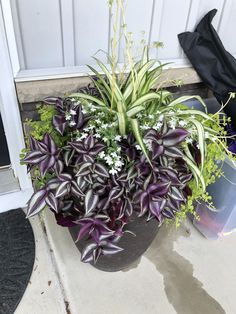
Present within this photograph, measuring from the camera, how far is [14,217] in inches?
67.3

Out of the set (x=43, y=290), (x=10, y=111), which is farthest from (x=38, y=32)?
(x=43, y=290)

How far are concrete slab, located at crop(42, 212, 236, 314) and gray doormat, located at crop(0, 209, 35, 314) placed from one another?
128 mm

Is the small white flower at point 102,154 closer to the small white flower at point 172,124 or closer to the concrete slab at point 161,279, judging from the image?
the small white flower at point 172,124

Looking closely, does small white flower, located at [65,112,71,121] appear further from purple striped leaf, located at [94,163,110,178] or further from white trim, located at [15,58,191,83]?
white trim, located at [15,58,191,83]

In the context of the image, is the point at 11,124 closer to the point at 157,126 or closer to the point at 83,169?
the point at 83,169

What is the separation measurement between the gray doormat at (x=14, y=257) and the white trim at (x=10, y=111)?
0.78 ft

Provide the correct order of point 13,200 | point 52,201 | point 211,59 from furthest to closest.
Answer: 1. point 13,200
2. point 211,59
3. point 52,201

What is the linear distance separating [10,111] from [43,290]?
2.90 ft

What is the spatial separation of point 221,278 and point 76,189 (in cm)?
95

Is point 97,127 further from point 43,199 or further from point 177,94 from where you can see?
point 177,94

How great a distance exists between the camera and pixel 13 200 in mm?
1753

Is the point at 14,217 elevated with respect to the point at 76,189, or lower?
A: lower

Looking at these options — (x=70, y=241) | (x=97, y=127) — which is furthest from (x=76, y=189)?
(x=70, y=241)

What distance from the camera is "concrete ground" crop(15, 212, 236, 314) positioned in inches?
52.4
